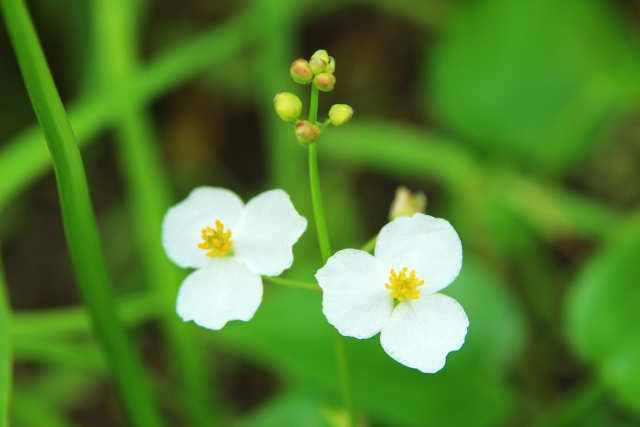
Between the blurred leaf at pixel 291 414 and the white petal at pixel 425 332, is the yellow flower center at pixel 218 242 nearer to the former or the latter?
the white petal at pixel 425 332

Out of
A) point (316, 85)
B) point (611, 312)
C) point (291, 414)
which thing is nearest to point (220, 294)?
point (316, 85)

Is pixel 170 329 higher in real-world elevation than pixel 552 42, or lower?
lower

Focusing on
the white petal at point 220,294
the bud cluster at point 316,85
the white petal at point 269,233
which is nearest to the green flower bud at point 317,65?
the bud cluster at point 316,85

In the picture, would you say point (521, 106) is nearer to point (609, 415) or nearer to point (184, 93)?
point (609, 415)

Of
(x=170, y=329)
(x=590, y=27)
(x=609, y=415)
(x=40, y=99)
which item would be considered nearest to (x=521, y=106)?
(x=590, y=27)

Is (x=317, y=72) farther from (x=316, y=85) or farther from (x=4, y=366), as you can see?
(x=4, y=366)

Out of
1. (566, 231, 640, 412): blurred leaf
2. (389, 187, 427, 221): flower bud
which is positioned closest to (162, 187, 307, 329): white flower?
(389, 187, 427, 221): flower bud
